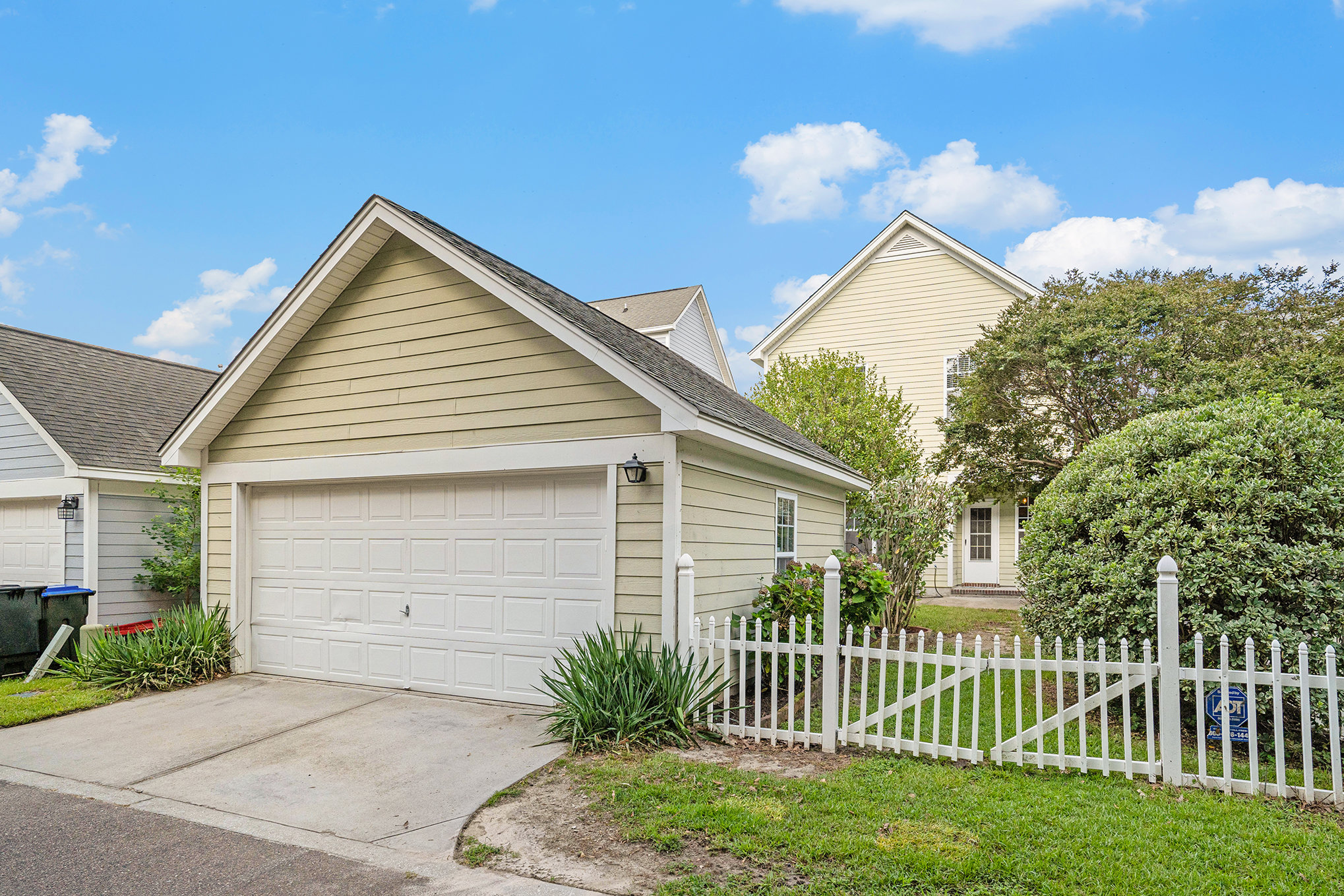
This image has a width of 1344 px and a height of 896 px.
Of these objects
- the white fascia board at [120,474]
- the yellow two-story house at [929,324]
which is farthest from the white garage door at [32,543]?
the yellow two-story house at [929,324]

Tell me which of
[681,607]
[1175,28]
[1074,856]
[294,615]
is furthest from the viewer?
[1175,28]

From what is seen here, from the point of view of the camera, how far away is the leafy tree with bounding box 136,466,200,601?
12.5 m

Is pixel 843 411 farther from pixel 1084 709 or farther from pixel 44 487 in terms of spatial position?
pixel 44 487

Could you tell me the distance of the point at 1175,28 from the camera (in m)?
11.4

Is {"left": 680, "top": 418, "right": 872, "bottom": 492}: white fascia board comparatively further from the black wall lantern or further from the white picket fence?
the white picket fence

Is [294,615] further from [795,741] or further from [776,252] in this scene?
[776,252]

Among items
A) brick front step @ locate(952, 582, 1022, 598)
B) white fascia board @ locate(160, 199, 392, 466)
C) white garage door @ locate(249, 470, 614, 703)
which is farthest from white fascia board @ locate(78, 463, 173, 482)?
brick front step @ locate(952, 582, 1022, 598)

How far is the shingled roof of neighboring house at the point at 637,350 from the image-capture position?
23.4 feet

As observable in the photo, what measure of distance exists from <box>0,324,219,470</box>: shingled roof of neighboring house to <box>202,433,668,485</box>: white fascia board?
437cm

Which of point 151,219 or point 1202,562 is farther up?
point 151,219

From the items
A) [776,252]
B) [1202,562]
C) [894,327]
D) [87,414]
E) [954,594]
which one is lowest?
[954,594]

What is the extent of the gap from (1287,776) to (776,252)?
15662mm

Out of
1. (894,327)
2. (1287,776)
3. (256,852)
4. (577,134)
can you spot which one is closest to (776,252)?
(894,327)

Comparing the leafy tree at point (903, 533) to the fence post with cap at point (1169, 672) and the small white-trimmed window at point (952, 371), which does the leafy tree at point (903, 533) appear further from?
the small white-trimmed window at point (952, 371)
